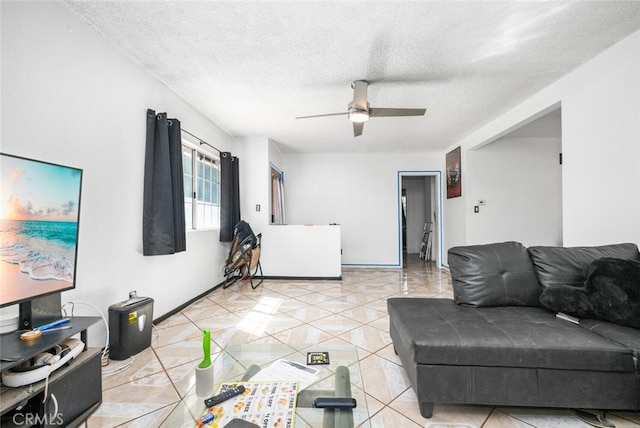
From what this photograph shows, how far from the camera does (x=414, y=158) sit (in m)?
5.84

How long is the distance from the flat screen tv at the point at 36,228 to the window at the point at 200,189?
1.79 m

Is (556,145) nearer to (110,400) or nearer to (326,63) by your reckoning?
(326,63)

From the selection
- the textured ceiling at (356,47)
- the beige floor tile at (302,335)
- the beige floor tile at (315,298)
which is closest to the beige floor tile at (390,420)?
the beige floor tile at (302,335)

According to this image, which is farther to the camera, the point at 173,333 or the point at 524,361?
the point at 173,333

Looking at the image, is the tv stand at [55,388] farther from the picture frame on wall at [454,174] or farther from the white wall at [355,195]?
the picture frame on wall at [454,174]

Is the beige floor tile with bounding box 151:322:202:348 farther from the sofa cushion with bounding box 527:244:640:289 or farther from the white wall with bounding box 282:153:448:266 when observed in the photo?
the white wall with bounding box 282:153:448:266

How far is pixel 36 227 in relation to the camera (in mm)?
1291

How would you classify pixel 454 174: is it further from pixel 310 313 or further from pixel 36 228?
pixel 36 228

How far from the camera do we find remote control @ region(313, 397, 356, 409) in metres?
1.03

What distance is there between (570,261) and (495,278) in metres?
0.53

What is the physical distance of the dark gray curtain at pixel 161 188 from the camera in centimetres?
244

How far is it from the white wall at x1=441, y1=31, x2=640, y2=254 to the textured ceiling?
0.62 ft

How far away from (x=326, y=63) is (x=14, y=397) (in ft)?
9.51

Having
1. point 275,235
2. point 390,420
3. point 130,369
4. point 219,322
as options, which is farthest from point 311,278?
point 390,420
